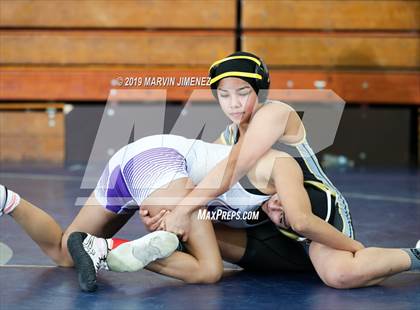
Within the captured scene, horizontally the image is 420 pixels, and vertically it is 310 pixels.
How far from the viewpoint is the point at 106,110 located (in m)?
7.53

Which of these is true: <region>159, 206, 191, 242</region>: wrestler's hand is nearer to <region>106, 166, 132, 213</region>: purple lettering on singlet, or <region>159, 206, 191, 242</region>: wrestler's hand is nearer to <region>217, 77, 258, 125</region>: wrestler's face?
<region>106, 166, 132, 213</region>: purple lettering on singlet

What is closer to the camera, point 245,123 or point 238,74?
point 238,74

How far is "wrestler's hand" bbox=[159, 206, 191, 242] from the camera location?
297 centimetres

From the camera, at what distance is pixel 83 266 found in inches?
113

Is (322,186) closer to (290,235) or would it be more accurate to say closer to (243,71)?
(290,235)

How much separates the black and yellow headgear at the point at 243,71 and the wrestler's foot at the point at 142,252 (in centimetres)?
63

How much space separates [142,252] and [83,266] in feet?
0.69

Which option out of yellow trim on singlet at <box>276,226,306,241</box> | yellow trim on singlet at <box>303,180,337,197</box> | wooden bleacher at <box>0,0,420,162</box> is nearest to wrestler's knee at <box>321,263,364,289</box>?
yellow trim on singlet at <box>276,226,306,241</box>

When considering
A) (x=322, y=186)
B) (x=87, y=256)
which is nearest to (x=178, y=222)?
(x=87, y=256)

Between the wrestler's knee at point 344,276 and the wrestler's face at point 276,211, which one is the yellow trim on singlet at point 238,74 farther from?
the wrestler's knee at point 344,276

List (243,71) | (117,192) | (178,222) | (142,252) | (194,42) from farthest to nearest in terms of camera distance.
Result: (194,42), (117,192), (243,71), (178,222), (142,252)

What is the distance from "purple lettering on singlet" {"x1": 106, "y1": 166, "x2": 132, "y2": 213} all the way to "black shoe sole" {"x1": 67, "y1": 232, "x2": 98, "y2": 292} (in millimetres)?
331

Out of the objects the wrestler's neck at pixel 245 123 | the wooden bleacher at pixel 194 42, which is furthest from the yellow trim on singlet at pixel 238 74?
the wooden bleacher at pixel 194 42

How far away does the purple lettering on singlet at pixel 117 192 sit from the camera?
322cm
